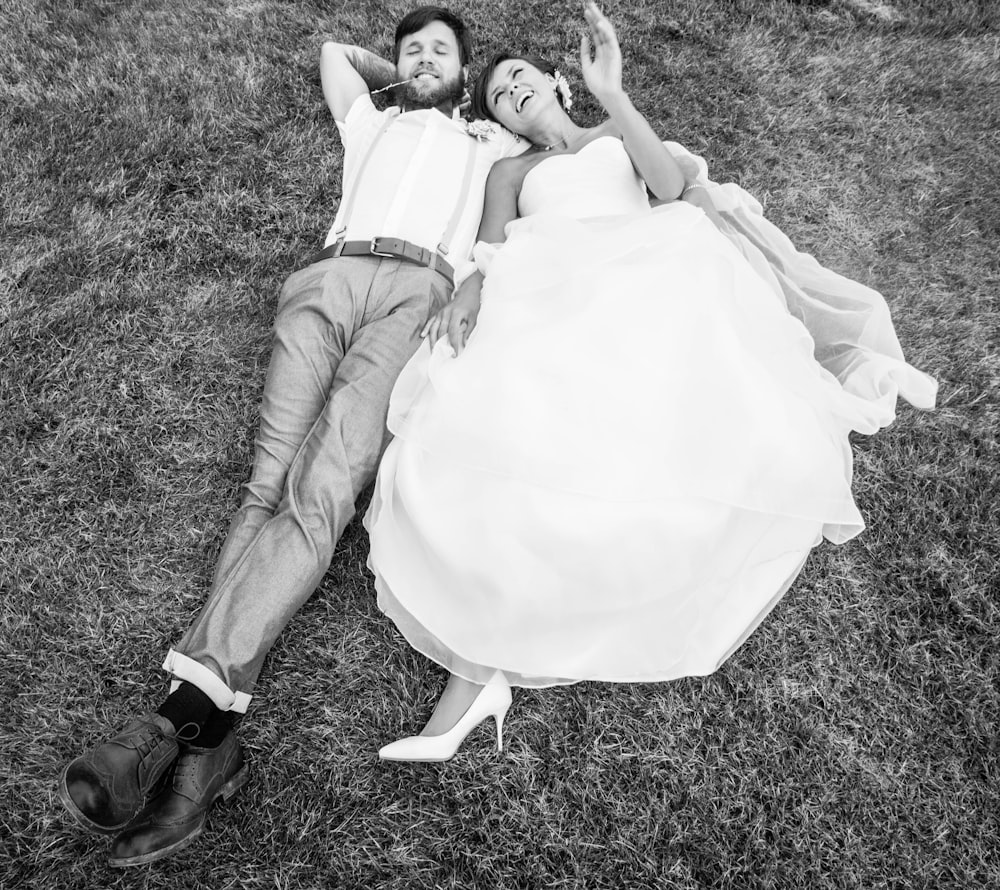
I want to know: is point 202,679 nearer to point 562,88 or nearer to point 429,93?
point 429,93

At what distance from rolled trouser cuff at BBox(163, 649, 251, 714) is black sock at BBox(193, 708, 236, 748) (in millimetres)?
45

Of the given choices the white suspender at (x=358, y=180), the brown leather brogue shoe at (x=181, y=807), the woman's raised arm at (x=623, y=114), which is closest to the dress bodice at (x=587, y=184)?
the woman's raised arm at (x=623, y=114)

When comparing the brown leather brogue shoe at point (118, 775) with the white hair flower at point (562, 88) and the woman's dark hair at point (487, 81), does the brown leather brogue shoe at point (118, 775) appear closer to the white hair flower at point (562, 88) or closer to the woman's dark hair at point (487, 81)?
the woman's dark hair at point (487, 81)

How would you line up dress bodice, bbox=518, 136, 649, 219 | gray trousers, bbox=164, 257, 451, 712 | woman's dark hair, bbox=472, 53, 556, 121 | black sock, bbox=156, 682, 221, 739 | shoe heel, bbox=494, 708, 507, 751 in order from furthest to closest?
woman's dark hair, bbox=472, 53, 556, 121, dress bodice, bbox=518, 136, 649, 219, shoe heel, bbox=494, 708, 507, 751, gray trousers, bbox=164, 257, 451, 712, black sock, bbox=156, 682, 221, 739

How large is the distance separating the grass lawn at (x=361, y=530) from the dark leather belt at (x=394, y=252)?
55 centimetres

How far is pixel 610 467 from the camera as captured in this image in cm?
206

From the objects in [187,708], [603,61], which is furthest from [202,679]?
[603,61]

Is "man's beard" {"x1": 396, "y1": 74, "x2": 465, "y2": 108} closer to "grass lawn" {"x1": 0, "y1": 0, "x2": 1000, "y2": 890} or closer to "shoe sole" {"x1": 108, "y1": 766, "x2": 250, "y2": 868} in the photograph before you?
"grass lawn" {"x1": 0, "y1": 0, "x2": 1000, "y2": 890}

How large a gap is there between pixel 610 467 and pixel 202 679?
1.61 m

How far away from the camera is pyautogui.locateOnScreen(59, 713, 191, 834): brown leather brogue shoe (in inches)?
75.8

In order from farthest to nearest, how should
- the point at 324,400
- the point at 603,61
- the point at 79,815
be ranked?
the point at 324,400, the point at 603,61, the point at 79,815

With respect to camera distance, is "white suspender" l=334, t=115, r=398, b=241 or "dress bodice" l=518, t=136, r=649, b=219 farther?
"white suspender" l=334, t=115, r=398, b=241

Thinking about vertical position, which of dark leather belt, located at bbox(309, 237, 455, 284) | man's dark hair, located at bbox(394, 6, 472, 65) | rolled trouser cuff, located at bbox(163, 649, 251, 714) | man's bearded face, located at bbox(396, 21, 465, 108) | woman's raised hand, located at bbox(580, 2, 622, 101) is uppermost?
woman's raised hand, located at bbox(580, 2, 622, 101)

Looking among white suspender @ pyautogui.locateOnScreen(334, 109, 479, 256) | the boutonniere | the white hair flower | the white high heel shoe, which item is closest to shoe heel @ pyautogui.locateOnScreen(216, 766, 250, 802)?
the white high heel shoe
